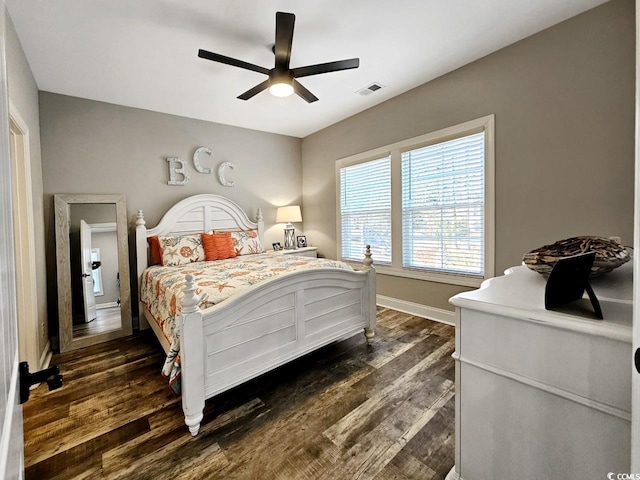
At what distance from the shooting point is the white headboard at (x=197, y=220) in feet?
11.0

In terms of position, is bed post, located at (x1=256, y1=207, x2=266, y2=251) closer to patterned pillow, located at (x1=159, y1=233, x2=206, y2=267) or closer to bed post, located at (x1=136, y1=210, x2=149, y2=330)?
patterned pillow, located at (x1=159, y1=233, x2=206, y2=267)

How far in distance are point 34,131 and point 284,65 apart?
246 cm

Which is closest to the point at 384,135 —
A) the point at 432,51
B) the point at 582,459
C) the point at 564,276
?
the point at 432,51

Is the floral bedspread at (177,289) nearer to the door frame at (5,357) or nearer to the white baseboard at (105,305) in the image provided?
the white baseboard at (105,305)

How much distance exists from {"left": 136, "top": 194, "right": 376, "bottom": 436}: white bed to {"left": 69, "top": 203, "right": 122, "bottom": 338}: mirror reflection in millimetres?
697

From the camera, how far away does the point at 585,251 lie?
112 centimetres

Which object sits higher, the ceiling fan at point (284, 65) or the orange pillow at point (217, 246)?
the ceiling fan at point (284, 65)

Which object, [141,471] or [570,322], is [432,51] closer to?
[570,322]

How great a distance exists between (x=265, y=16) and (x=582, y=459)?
9.42ft

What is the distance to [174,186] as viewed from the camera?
12.4 feet

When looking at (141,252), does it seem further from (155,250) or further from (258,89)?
(258,89)

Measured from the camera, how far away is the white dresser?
2.71 ft

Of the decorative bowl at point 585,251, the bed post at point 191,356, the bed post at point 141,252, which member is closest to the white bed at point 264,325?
the bed post at point 191,356

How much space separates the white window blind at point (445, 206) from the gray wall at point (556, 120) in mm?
214
